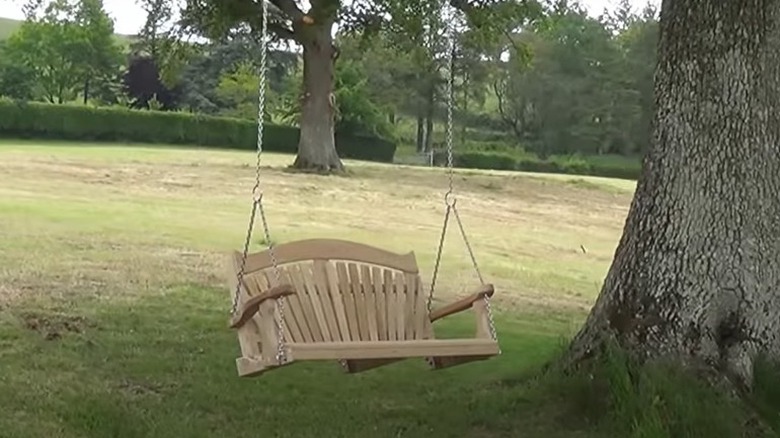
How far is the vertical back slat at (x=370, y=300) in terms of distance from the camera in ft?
15.5

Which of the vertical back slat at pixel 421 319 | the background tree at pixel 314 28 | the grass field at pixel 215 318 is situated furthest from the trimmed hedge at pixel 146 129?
the vertical back slat at pixel 421 319

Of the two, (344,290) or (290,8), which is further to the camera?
(290,8)

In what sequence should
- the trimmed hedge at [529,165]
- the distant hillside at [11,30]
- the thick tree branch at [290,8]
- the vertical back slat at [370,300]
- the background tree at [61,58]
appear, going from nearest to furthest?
the vertical back slat at [370,300], the thick tree branch at [290,8], the trimmed hedge at [529,165], the background tree at [61,58], the distant hillside at [11,30]

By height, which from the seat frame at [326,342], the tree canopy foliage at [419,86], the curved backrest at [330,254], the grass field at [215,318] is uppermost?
the tree canopy foliage at [419,86]

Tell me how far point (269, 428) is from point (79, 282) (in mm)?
4033

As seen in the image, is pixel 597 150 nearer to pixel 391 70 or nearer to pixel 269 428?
pixel 391 70

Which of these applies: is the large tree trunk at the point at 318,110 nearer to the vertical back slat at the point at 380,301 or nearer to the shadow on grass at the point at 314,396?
the shadow on grass at the point at 314,396

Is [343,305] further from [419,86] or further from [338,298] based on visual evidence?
[419,86]

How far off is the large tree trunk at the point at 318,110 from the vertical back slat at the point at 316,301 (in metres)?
17.9

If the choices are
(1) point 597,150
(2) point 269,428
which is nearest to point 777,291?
(2) point 269,428

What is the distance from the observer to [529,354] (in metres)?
6.01

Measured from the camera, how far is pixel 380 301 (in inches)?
193

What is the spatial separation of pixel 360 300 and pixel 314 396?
547 millimetres

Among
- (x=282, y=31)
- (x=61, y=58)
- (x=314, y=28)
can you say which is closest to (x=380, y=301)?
(x=314, y=28)
